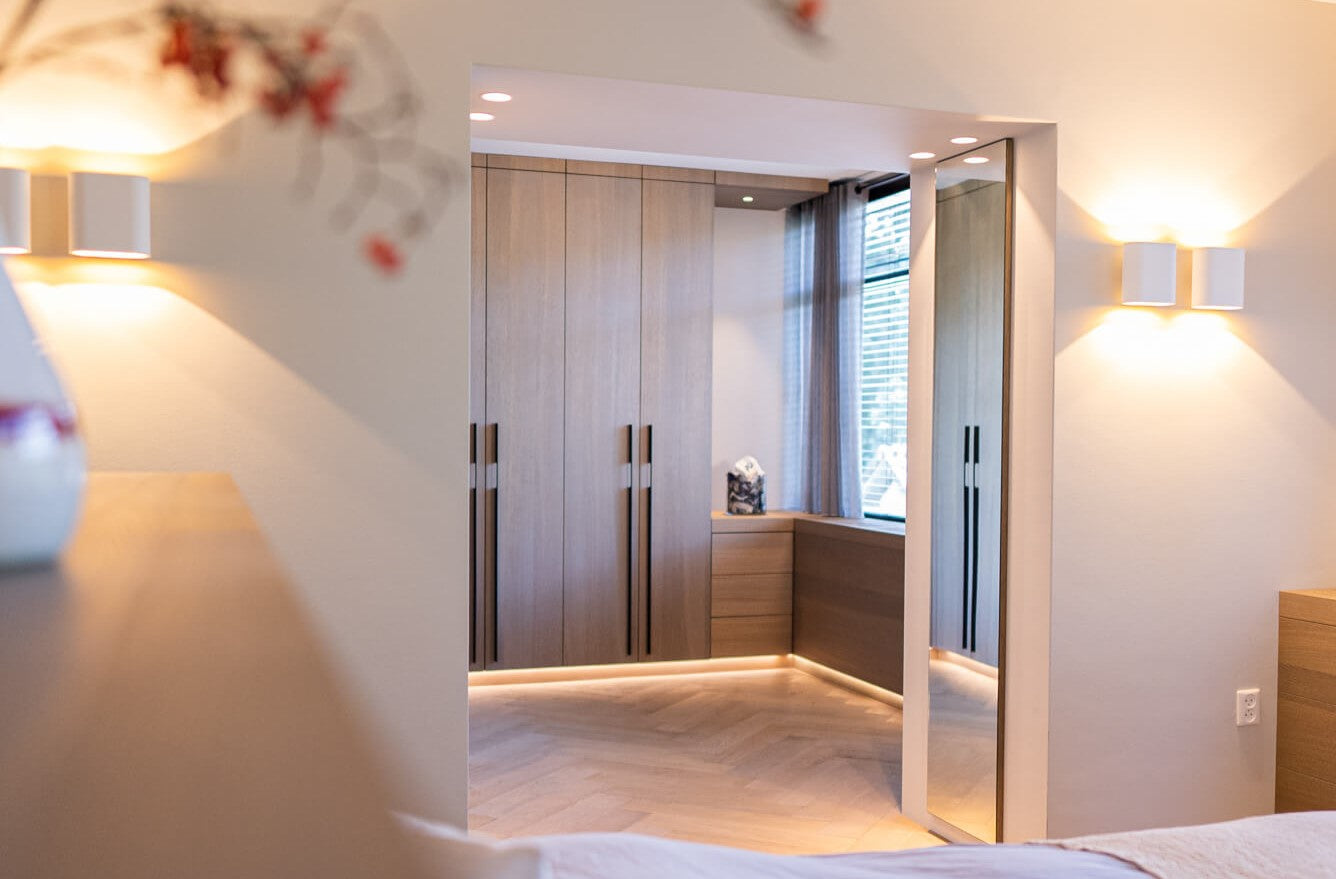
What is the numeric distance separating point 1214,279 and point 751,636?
135 inches

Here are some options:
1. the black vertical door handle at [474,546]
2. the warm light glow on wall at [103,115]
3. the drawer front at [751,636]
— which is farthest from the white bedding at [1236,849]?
the drawer front at [751,636]

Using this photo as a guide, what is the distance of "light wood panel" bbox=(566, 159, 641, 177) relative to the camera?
229 inches

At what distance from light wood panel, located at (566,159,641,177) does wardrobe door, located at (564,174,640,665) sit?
30 millimetres

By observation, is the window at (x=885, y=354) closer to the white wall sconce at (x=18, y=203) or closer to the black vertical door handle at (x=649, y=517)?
the black vertical door handle at (x=649, y=517)

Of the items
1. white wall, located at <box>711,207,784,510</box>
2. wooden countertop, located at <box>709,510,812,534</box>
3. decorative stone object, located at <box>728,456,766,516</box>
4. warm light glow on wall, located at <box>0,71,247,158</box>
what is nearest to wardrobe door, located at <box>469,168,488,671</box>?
wooden countertop, located at <box>709,510,812,534</box>

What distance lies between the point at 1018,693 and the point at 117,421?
96.6 inches

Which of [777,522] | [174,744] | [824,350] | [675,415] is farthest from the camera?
[824,350]

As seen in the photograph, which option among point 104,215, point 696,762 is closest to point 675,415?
point 696,762

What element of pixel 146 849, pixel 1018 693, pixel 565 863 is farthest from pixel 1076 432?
pixel 146 849

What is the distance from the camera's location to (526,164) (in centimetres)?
572

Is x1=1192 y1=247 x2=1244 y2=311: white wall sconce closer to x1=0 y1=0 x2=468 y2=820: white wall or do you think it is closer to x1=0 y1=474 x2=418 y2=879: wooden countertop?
x1=0 y1=0 x2=468 y2=820: white wall

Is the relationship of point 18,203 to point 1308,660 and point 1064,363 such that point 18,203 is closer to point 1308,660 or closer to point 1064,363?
point 1064,363

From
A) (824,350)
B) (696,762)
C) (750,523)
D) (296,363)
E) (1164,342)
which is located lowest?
(696,762)

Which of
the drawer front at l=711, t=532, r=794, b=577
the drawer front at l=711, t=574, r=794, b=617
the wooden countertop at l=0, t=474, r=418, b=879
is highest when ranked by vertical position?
the wooden countertop at l=0, t=474, r=418, b=879
